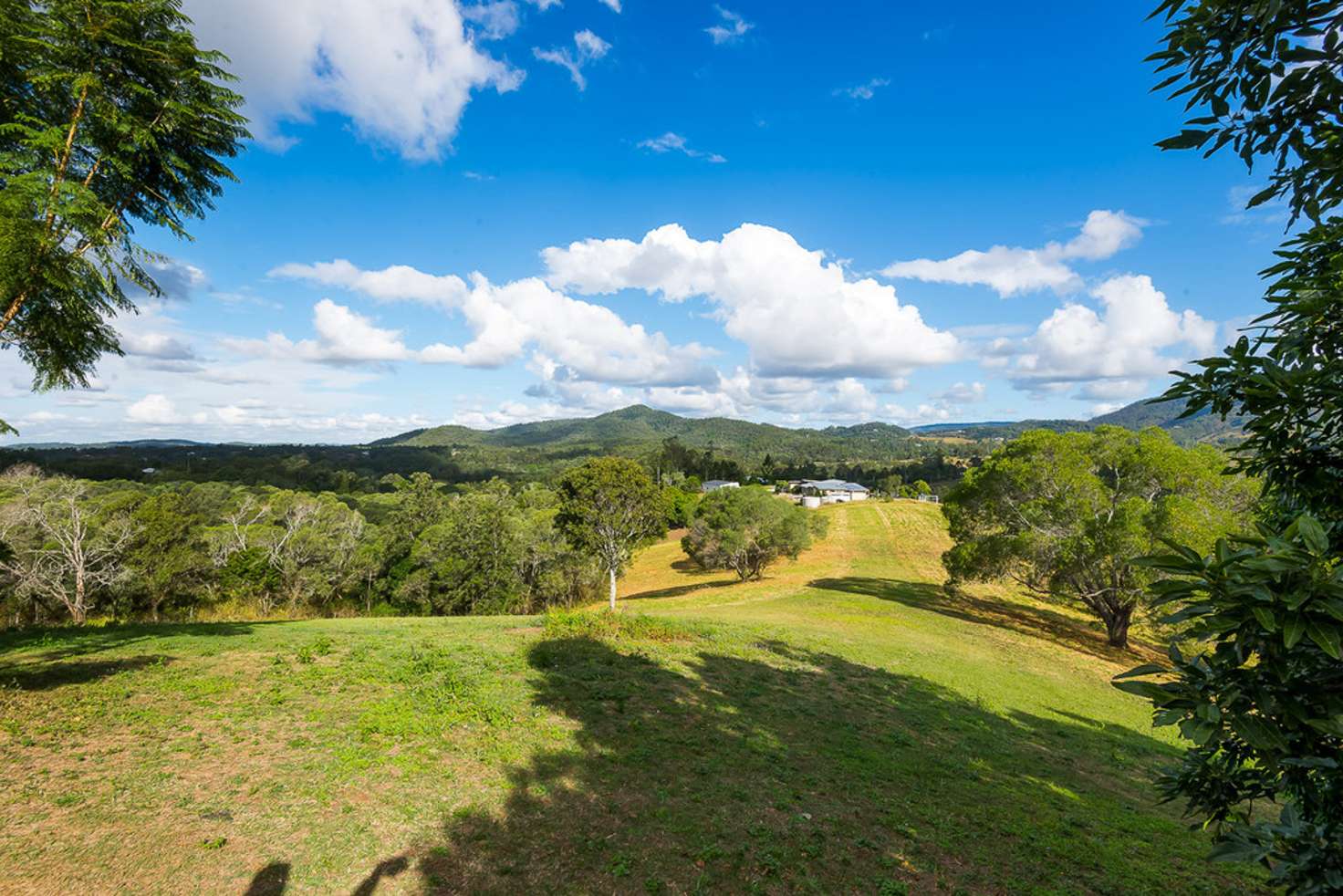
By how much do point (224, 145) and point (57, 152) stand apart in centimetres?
254

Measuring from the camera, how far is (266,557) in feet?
120

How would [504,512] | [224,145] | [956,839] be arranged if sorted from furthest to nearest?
[504,512] → [224,145] → [956,839]

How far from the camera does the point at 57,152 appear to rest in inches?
295

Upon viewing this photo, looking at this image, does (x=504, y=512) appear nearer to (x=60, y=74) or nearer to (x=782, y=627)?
(x=782, y=627)

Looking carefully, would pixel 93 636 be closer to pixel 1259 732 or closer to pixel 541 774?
pixel 541 774

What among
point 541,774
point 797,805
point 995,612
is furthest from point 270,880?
point 995,612

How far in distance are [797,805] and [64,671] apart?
43.8 feet

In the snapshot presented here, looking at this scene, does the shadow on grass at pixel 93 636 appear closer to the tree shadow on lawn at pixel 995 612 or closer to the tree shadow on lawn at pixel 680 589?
the tree shadow on lawn at pixel 680 589

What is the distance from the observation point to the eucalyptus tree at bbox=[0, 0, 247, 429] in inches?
276

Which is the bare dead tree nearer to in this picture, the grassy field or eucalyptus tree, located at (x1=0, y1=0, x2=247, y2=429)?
the grassy field

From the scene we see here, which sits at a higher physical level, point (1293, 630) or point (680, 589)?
point (1293, 630)

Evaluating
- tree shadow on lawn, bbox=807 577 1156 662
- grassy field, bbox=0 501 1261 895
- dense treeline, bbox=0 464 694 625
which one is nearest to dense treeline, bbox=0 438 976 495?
dense treeline, bbox=0 464 694 625

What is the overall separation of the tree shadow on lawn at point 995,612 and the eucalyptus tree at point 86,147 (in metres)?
32.4

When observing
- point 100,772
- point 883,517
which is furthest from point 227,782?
point 883,517
